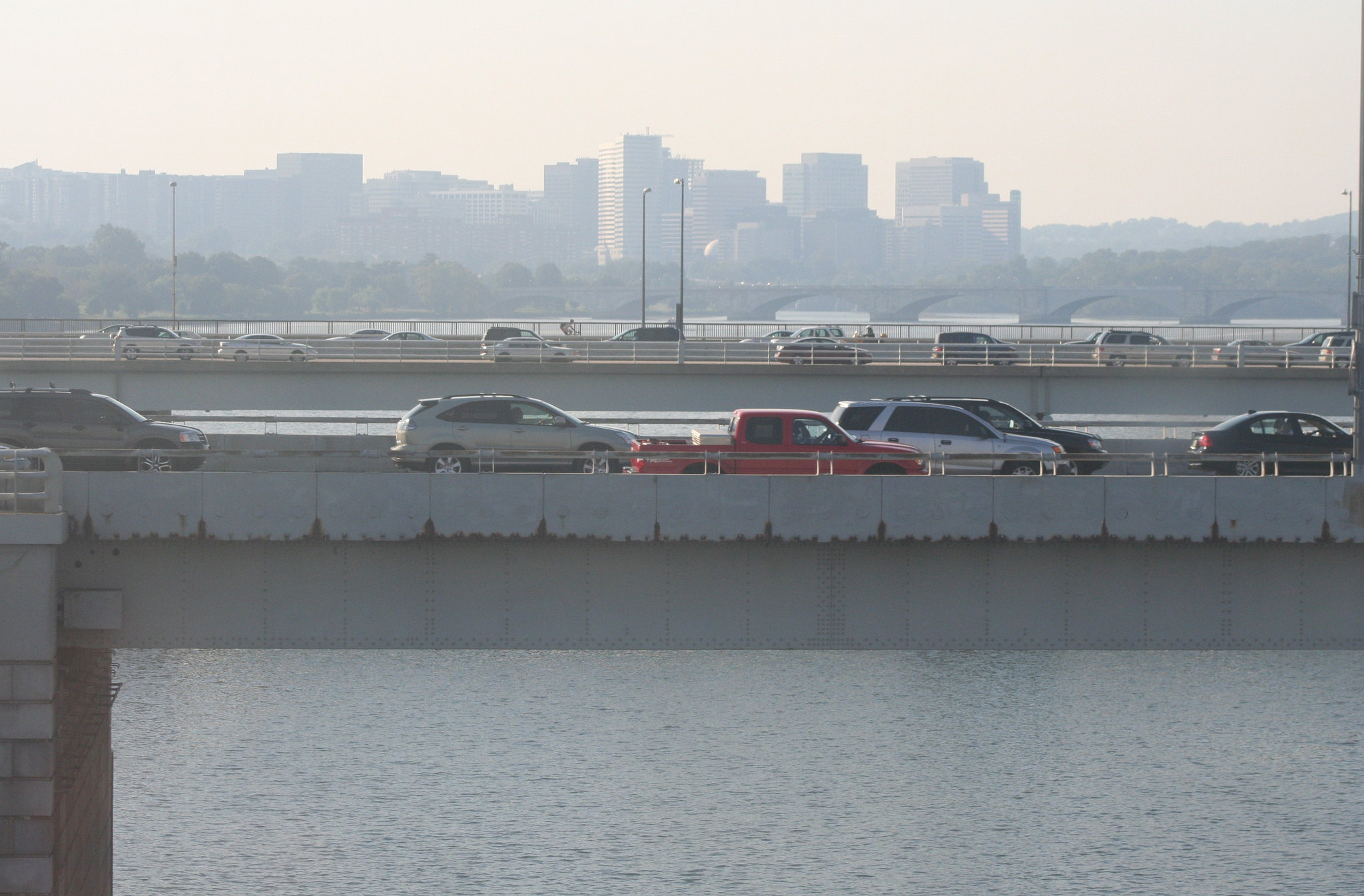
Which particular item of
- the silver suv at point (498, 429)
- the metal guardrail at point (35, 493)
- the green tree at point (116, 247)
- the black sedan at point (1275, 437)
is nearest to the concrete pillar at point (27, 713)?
the metal guardrail at point (35, 493)

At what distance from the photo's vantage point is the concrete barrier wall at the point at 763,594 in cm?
1759

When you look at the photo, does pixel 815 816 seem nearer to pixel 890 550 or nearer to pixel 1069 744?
pixel 1069 744

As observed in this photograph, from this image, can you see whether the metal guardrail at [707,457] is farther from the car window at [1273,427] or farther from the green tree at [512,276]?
the green tree at [512,276]

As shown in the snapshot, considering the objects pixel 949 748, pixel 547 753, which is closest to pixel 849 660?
pixel 949 748

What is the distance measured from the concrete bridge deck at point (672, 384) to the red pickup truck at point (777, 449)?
73.0 feet

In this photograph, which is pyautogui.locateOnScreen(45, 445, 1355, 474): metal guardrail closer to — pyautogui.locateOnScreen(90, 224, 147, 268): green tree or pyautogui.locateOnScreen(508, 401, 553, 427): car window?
pyautogui.locateOnScreen(508, 401, 553, 427): car window

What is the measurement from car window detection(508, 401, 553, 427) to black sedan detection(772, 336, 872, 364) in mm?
21596

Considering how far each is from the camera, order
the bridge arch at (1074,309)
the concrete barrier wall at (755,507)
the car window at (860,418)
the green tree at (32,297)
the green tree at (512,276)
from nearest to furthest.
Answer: the concrete barrier wall at (755,507) → the car window at (860,418) → the green tree at (32,297) → the bridge arch at (1074,309) → the green tree at (512,276)

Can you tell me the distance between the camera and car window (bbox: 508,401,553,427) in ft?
85.4

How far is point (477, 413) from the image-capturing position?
2584cm

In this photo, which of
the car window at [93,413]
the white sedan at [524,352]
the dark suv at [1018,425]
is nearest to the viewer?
the car window at [93,413]

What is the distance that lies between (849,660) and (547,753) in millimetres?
16726

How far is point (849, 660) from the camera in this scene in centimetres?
5334

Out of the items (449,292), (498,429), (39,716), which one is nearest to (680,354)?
(498,429)
